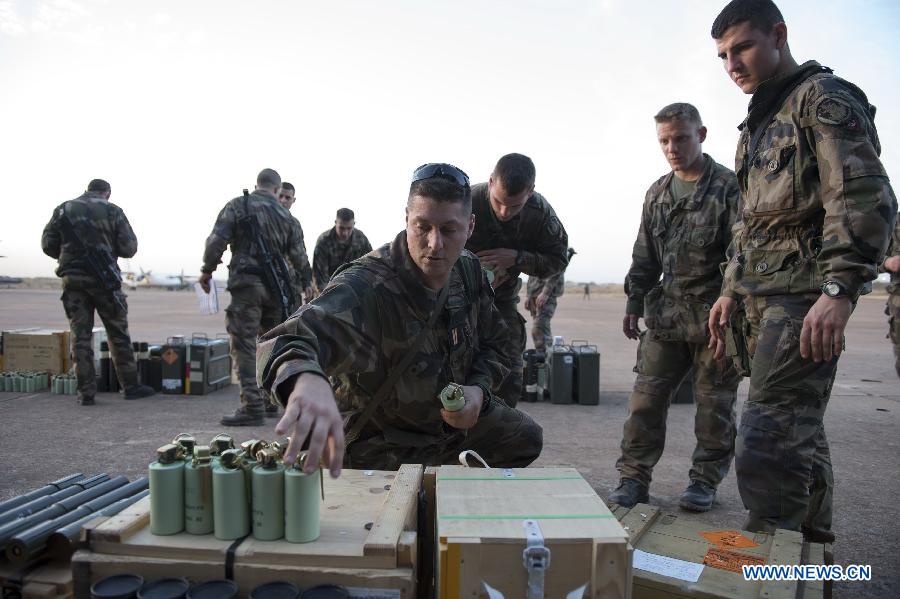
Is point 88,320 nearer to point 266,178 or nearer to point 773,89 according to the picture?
point 266,178

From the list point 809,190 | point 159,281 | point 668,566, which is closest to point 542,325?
point 809,190

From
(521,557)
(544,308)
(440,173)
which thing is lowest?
(521,557)

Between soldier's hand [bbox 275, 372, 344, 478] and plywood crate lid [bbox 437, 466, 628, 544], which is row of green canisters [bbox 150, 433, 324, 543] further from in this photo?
plywood crate lid [bbox 437, 466, 628, 544]

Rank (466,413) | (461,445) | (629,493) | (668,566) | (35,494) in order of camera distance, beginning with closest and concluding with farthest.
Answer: (668,566), (35,494), (466,413), (461,445), (629,493)

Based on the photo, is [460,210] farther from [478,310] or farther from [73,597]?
[73,597]

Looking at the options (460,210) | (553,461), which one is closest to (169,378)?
(553,461)

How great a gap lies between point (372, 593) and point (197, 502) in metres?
0.55

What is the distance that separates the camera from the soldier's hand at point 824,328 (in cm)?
231

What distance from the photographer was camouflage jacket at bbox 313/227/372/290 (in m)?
9.24

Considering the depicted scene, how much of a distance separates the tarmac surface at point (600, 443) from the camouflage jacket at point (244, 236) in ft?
4.81

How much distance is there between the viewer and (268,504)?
65.1 inches

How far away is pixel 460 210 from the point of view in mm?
2629

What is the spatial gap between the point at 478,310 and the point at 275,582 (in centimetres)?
186

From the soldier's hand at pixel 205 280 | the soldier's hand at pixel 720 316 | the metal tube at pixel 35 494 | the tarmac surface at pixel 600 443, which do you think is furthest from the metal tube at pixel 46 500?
the soldier's hand at pixel 205 280
